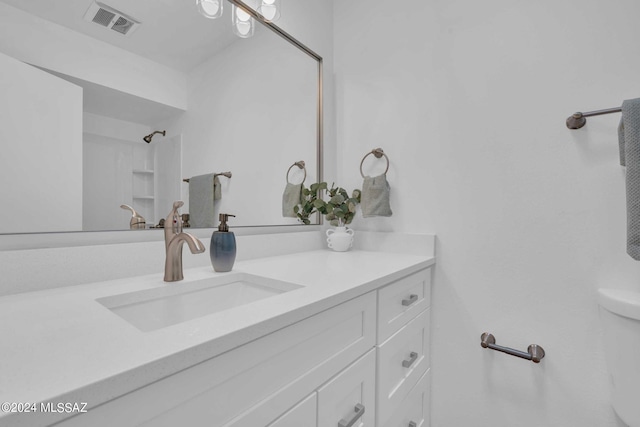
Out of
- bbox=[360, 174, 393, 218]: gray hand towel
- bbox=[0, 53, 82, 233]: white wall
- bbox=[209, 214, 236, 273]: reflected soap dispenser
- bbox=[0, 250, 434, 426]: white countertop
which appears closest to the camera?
bbox=[0, 250, 434, 426]: white countertop

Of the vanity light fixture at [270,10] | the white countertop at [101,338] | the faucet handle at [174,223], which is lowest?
the white countertop at [101,338]

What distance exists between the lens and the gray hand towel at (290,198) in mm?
1371

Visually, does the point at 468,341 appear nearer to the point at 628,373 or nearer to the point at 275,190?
the point at 628,373

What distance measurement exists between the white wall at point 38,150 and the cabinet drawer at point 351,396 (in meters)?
0.76

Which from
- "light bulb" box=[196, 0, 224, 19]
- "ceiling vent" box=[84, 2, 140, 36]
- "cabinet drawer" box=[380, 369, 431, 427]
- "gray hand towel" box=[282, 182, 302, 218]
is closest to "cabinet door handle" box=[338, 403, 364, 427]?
"cabinet drawer" box=[380, 369, 431, 427]

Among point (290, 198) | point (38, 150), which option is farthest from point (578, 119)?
point (38, 150)

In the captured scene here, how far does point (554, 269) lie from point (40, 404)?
1.32 m

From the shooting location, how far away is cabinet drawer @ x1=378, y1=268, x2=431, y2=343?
2.80 feet

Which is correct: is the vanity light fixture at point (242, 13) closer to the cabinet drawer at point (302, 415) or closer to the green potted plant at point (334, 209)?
the green potted plant at point (334, 209)

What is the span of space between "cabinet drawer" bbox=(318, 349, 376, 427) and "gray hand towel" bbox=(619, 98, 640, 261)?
75 cm

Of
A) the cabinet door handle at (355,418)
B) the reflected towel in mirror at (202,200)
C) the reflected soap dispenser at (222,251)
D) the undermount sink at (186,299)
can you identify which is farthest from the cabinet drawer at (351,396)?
the reflected towel in mirror at (202,200)

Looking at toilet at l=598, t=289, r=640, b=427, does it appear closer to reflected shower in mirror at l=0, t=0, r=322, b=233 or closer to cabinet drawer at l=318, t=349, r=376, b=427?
cabinet drawer at l=318, t=349, r=376, b=427

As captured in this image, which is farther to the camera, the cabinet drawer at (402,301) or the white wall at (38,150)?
the cabinet drawer at (402,301)

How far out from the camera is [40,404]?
0.28m
